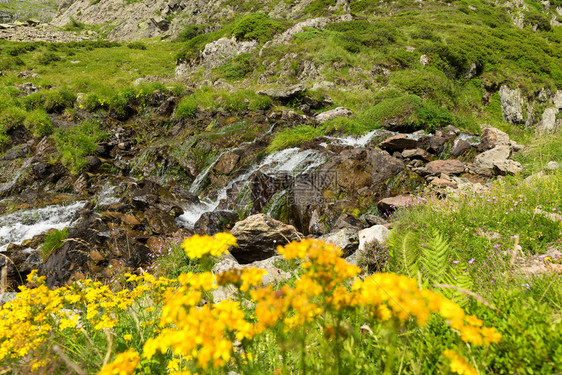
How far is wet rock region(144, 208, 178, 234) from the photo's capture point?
23.1 ft

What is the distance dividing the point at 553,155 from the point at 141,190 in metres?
12.5

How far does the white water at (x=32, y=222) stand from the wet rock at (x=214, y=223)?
3979 mm

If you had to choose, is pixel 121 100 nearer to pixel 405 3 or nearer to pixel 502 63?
pixel 502 63

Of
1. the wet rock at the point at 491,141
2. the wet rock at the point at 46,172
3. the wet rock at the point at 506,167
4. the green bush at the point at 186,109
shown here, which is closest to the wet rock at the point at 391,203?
the wet rock at the point at 506,167

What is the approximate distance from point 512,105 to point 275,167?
17.7m

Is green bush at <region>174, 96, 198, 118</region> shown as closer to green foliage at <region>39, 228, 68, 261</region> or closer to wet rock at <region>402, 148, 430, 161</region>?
green foliage at <region>39, 228, 68, 261</region>

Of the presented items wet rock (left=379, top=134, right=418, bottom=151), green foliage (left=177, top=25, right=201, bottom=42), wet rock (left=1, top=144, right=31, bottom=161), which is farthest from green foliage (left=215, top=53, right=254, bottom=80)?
green foliage (left=177, top=25, right=201, bottom=42)

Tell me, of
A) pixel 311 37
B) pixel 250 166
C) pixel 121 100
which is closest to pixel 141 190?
pixel 250 166

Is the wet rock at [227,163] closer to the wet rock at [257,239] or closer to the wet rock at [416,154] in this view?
the wet rock at [257,239]

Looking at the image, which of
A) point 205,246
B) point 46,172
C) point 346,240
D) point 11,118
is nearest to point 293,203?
point 346,240

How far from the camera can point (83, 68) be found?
23750 mm

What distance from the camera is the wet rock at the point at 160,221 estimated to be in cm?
703

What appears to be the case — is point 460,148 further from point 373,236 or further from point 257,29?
point 257,29

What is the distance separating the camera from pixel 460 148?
894cm
